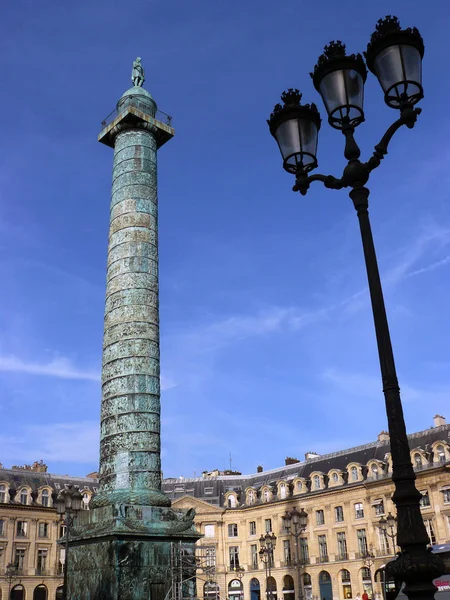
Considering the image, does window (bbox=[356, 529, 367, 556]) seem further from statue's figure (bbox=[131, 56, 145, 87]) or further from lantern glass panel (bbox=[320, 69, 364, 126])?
lantern glass panel (bbox=[320, 69, 364, 126])

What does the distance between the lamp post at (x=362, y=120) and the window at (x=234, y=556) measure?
47.4 metres

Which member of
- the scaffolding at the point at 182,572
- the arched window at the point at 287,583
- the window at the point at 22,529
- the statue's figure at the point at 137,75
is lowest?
the arched window at the point at 287,583

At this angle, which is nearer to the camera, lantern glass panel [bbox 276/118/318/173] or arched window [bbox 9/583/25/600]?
lantern glass panel [bbox 276/118/318/173]

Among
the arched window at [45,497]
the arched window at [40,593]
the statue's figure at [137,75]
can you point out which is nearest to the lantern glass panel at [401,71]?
the statue's figure at [137,75]

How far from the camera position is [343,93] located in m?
5.65

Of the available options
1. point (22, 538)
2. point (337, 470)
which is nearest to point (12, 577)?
point (22, 538)

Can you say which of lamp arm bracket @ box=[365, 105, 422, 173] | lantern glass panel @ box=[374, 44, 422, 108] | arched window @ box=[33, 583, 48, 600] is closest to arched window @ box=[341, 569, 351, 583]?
arched window @ box=[33, 583, 48, 600]

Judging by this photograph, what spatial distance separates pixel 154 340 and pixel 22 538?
34379 mm

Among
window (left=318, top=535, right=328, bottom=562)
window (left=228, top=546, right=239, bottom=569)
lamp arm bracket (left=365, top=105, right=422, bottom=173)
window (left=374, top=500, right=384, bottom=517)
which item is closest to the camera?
lamp arm bracket (left=365, top=105, right=422, bottom=173)

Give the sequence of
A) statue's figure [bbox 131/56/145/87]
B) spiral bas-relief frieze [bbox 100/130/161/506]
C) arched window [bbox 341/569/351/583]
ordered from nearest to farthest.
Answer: spiral bas-relief frieze [bbox 100/130/161/506] → statue's figure [bbox 131/56/145/87] → arched window [bbox 341/569/351/583]

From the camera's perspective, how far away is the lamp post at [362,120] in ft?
15.3

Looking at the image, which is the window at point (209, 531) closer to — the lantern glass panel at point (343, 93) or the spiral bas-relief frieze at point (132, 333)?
the spiral bas-relief frieze at point (132, 333)

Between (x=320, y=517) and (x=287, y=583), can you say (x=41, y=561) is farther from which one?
(x=320, y=517)

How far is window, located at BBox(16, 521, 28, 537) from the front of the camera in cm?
4403
